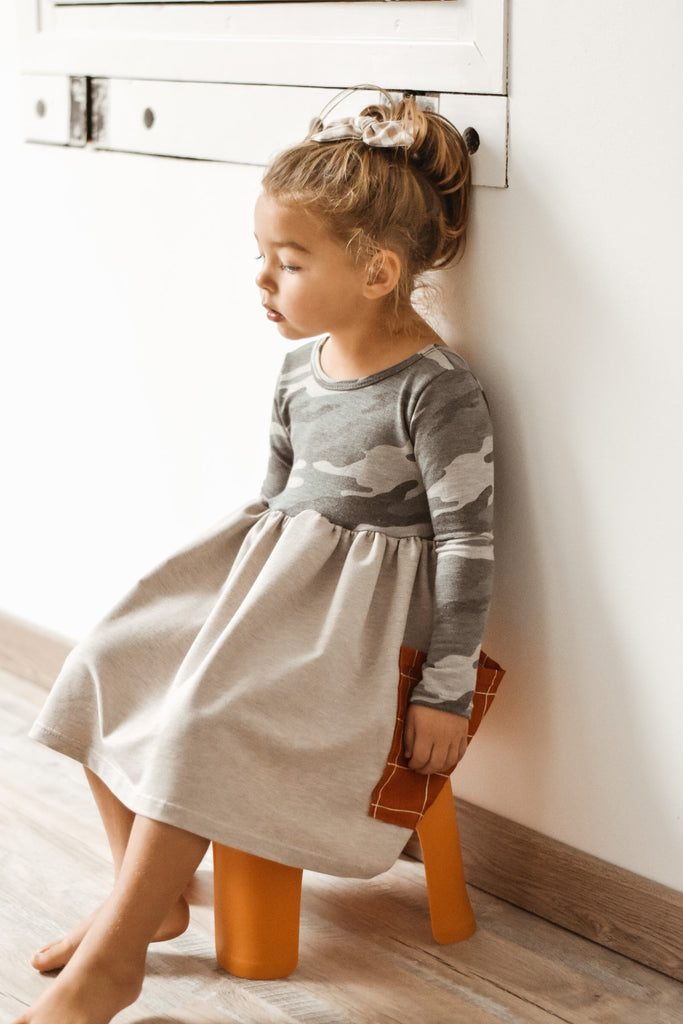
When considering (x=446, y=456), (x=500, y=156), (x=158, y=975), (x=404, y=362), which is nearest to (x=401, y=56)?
(x=500, y=156)

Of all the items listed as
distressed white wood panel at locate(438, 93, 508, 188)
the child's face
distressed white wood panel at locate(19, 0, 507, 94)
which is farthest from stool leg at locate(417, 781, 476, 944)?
distressed white wood panel at locate(19, 0, 507, 94)

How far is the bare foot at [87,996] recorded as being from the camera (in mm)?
1049

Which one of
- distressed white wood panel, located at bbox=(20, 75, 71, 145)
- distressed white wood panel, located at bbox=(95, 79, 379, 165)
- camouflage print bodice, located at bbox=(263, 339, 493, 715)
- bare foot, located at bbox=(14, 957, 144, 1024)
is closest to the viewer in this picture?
bare foot, located at bbox=(14, 957, 144, 1024)

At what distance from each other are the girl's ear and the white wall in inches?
3.7

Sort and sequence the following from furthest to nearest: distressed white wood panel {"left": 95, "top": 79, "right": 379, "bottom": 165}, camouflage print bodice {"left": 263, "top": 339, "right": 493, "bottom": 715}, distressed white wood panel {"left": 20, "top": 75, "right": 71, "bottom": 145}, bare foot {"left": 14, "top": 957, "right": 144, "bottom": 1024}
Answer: distressed white wood panel {"left": 20, "top": 75, "right": 71, "bottom": 145}
distressed white wood panel {"left": 95, "top": 79, "right": 379, "bottom": 165}
camouflage print bodice {"left": 263, "top": 339, "right": 493, "bottom": 715}
bare foot {"left": 14, "top": 957, "right": 144, "bottom": 1024}

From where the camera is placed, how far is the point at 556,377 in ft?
3.83

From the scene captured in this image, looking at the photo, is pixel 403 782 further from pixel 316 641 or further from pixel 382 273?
pixel 382 273

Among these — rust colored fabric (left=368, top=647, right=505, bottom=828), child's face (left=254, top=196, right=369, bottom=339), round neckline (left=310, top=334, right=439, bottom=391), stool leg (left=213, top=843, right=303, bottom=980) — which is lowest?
stool leg (left=213, top=843, right=303, bottom=980)

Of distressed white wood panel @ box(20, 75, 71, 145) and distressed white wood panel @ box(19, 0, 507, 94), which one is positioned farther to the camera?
distressed white wood panel @ box(20, 75, 71, 145)

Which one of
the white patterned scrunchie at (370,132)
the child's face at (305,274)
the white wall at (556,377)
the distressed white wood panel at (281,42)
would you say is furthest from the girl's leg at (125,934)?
the distressed white wood panel at (281,42)

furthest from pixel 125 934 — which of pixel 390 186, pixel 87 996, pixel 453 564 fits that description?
pixel 390 186

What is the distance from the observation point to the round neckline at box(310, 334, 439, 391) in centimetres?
119

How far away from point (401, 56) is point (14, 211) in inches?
31.4

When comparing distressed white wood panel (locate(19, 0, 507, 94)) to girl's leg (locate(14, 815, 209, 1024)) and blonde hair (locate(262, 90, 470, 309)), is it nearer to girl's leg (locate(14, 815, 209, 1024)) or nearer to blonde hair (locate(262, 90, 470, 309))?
blonde hair (locate(262, 90, 470, 309))
